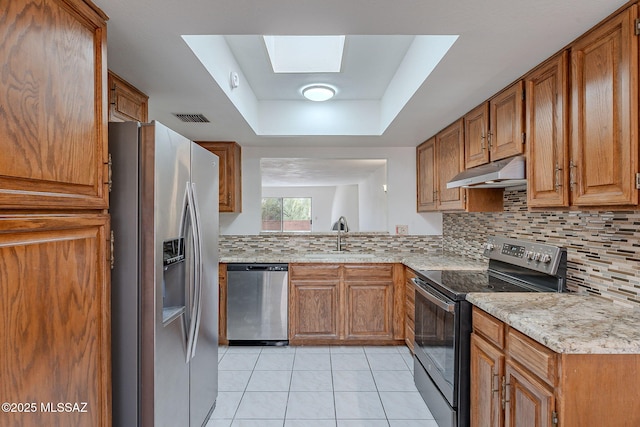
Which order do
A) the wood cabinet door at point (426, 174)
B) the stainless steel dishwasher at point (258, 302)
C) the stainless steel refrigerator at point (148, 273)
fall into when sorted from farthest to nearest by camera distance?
the wood cabinet door at point (426, 174) → the stainless steel dishwasher at point (258, 302) → the stainless steel refrigerator at point (148, 273)

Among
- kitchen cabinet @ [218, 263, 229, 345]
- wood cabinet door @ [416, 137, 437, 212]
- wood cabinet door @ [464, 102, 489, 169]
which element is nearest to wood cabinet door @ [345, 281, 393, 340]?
wood cabinet door @ [416, 137, 437, 212]

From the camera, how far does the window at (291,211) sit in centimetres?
805

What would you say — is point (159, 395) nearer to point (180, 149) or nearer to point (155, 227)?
point (155, 227)

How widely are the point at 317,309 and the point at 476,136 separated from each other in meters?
2.04

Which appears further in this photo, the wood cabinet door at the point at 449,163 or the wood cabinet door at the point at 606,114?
the wood cabinet door at the point at 449,163

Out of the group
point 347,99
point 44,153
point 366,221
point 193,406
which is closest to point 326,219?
point 366,221

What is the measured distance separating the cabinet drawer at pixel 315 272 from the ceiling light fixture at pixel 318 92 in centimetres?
152

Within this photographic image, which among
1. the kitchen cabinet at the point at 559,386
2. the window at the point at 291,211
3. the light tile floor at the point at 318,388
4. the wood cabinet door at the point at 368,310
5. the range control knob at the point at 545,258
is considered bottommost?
the light tile floor at the point at 318,388

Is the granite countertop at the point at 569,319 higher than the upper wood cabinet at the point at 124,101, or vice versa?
the upper wood cabinet at the point at 124,101

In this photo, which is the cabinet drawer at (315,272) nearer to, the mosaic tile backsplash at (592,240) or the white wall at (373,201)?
the mosaic tile backsplash at (592,240)

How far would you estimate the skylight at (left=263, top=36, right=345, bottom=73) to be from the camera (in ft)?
8.06

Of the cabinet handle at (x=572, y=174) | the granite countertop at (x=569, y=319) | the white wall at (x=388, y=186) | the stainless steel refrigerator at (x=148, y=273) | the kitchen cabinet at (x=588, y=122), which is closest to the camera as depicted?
the granite countertop at (x=569, y=319)

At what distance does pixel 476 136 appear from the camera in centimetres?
244

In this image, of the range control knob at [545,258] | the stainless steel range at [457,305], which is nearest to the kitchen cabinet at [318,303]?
the stainless steel range at [457,305]
